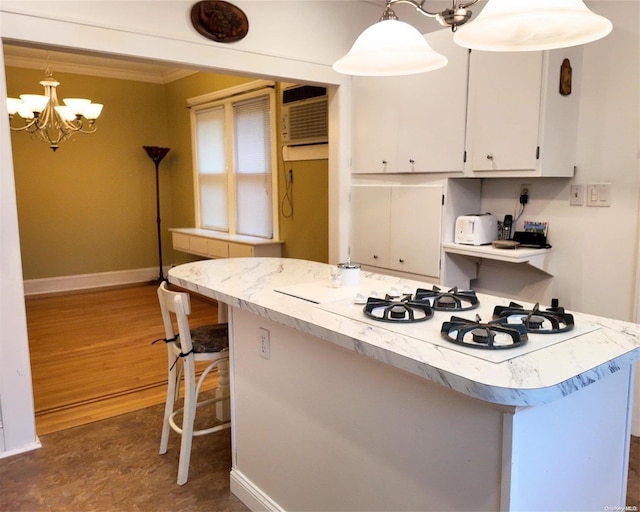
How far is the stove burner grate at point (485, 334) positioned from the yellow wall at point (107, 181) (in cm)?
472

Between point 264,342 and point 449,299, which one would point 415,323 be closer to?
point 449,299

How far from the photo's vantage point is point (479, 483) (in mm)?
1323

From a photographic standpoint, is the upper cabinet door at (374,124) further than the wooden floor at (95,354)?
Yes

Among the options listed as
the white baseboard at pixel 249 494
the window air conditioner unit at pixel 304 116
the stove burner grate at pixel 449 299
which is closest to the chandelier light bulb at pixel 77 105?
the window air conditioner unit at pixel 304 116

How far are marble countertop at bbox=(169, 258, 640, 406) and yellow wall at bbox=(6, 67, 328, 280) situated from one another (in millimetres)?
4293

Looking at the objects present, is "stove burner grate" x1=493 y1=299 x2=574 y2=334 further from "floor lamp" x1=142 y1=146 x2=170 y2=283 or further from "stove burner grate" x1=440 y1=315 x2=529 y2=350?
"floor lamp" x1=142 y1=146 x2=170 y2=283

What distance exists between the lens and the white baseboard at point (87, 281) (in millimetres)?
6262

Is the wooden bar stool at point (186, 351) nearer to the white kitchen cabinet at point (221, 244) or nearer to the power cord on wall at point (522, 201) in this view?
the power cord on wall at point (522, 201)

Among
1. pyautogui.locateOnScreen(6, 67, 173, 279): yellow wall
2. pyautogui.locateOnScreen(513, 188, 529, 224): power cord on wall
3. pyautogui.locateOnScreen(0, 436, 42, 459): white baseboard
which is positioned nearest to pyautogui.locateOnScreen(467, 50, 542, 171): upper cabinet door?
pyautogui.locateOnScreen(513, 188, 529, 224): power cord on wall

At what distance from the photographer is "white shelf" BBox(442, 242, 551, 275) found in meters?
2.86

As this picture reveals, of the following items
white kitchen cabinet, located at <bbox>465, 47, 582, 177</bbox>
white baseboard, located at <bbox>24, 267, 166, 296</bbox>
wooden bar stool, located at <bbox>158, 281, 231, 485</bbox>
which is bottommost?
white baseboard, located at <bbox>24, 267, 166, 296</bbox>

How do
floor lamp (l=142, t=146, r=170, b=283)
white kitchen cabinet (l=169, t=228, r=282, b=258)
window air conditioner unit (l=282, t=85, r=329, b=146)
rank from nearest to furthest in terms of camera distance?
window air conditioner unit (l=282, t=85, r=329, b=146)
white kitchen cabinet (l=169, t=228, r=282, b=258)
floor lamp (l=142, t=146, r=170, b=283)

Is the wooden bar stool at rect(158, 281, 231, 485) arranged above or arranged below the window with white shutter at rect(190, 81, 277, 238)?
below

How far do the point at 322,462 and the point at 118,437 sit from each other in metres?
1.52
